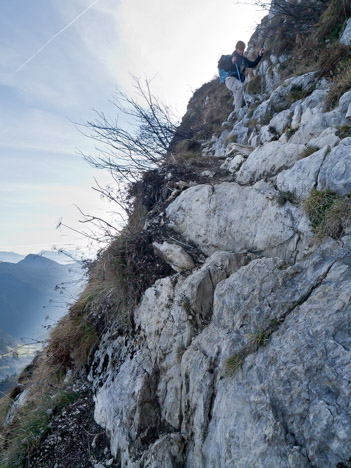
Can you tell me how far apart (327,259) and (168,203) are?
3.79 m

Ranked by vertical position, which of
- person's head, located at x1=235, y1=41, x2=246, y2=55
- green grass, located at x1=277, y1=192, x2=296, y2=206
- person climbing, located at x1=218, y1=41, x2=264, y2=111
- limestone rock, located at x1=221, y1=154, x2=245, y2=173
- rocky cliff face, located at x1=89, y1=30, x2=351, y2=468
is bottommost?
rocky cliff face, located at x1=89, y1=30, x2=351, y2=468

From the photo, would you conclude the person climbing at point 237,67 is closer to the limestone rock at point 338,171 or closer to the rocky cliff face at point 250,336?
the rocky cliff face at point 250,336

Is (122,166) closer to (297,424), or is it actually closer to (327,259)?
(327,259)

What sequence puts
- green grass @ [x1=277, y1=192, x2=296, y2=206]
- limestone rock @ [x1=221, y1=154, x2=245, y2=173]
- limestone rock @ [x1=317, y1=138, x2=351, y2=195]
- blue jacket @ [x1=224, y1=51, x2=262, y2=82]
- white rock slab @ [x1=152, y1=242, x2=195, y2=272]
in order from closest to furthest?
limestone rock @ [x1=317, y1=138, x2=351, y2=195] < green grass @ [x1=277, y1=192, x2=296, y2=206] < white rock slab @ [x1=152, y1=242, x2=195, y2=272] < limestone rock @ [x1=221, y1=154, x2=245, y2=173] < blue jacket @ [x1=224, y1=51, x2=262, y2=82]

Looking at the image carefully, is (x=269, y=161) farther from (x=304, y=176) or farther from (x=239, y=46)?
(x=239, y=46)

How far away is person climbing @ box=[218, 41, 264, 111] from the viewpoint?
1115 cm

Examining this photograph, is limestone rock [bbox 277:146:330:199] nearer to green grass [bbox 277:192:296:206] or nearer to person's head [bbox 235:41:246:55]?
green grass [bbox 277:192:296:206]

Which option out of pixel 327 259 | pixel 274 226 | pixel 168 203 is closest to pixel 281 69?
pixel 168 203

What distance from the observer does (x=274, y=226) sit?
3887 millimetres

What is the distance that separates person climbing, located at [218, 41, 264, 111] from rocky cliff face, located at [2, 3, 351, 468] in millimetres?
6419

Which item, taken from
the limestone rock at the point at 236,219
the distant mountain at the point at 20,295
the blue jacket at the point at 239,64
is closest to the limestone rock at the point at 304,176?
the limestone rock at the point at 236,219

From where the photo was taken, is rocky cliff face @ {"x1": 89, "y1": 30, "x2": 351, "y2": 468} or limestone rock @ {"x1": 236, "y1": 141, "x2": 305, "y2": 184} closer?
rocky cliff face @ {"x1": 89, "y1": 30, "x2": 351, "y2": 468}

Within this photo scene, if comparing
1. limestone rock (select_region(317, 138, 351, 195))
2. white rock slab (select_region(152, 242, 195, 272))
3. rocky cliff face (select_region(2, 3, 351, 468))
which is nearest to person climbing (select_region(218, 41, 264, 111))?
rocky cliff face (select_region(2, 3, 351, 468))

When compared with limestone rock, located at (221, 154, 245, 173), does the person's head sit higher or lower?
higher
